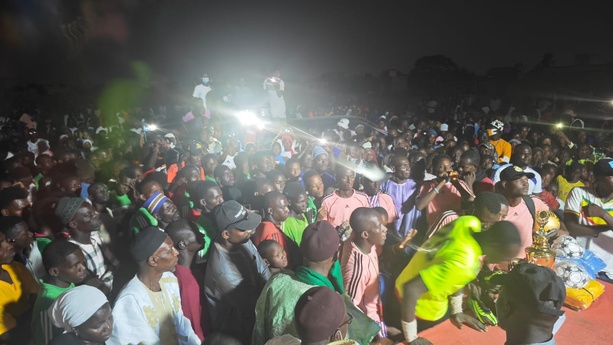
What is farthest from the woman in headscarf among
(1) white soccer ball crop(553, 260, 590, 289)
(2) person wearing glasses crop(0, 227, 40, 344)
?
(1) white soccer ball crop(553, 260, 590, 289)

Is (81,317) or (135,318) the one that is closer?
(81,317)

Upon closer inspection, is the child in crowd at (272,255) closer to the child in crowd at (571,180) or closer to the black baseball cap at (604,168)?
the black baseball cap at (604,168)

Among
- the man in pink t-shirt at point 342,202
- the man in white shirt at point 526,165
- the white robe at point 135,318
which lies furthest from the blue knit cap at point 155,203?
the man in white shirt at point 526,165

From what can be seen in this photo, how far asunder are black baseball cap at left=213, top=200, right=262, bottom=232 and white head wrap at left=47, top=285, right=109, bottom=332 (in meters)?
1.03

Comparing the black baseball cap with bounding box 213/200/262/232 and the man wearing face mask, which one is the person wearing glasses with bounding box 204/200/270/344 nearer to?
the black baseball cap with bounding box 213/200/262/232

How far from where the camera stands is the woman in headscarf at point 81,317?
2066mm

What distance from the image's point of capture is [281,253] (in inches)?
125

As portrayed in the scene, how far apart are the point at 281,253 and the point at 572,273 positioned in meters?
2.34

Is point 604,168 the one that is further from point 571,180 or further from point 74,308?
point 74,308

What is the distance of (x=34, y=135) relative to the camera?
8.91m

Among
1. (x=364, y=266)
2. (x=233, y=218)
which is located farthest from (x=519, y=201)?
(x=233, y=218)

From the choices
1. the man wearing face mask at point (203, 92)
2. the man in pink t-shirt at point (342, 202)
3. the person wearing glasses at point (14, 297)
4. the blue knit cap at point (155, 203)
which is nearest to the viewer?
the person wearing glasses at point (14, 297)

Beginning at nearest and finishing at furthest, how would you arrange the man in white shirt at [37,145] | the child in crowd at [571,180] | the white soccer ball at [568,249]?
the white soccer ball at [568,249] < the child in crowd at [571,180] < the man in white shirt at [37,145]

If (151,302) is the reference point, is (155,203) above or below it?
above
